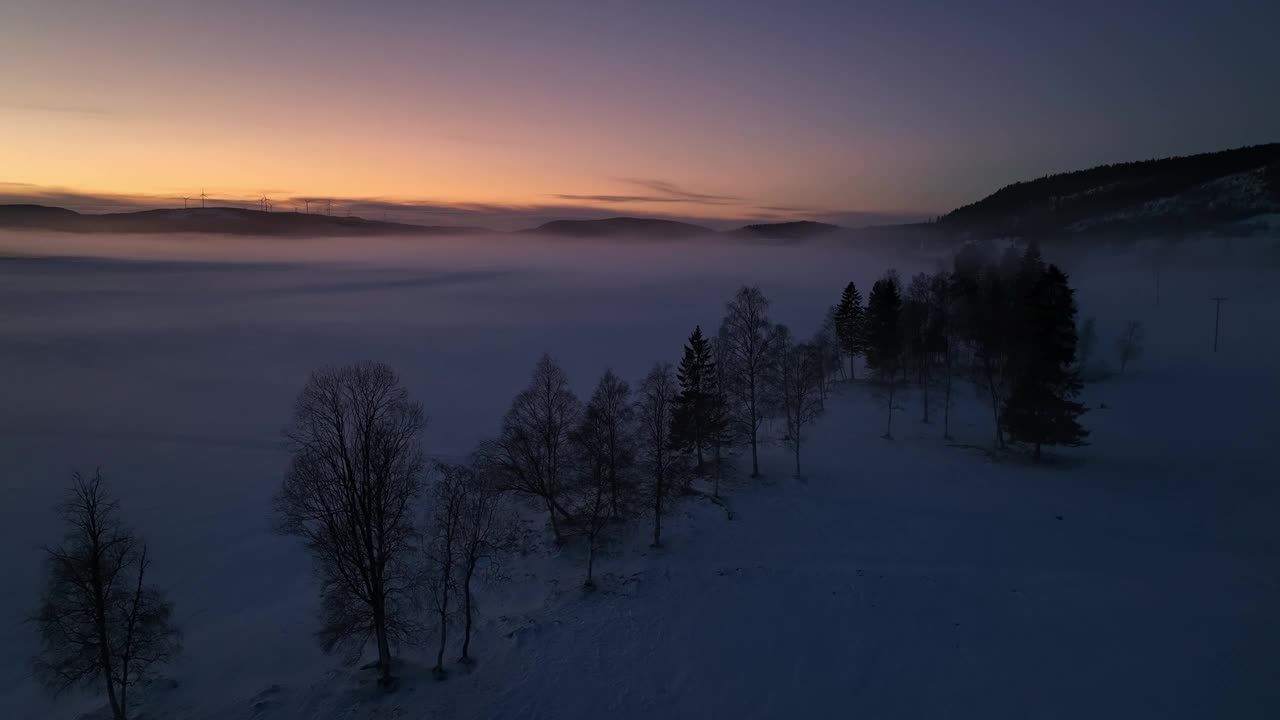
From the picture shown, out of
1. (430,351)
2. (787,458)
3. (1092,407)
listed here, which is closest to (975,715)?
(787,458)

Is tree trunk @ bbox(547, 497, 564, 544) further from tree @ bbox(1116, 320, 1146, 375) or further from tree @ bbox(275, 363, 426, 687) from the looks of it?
tree @ bbox(1116, 320, 1146, 375)

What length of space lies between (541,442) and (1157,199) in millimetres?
199525

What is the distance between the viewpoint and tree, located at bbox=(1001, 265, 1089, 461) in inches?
1220

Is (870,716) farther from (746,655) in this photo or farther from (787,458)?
(787,458)

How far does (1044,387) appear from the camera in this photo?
31.1 meters

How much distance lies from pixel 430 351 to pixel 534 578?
73.4 m

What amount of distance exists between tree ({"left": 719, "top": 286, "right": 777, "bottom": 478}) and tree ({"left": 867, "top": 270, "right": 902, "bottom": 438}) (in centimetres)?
1930

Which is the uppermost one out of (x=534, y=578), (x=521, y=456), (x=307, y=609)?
(x=521, y=456)

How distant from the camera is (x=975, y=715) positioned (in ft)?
44.9

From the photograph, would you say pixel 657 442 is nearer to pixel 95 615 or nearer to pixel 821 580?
pixel 821 580

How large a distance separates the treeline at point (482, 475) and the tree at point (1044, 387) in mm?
103

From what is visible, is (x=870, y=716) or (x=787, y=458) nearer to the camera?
(x=870, y=716)

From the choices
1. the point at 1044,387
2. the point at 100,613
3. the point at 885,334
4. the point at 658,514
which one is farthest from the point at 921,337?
the point at 100,613

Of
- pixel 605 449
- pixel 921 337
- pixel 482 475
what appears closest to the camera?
pixel 482 475
